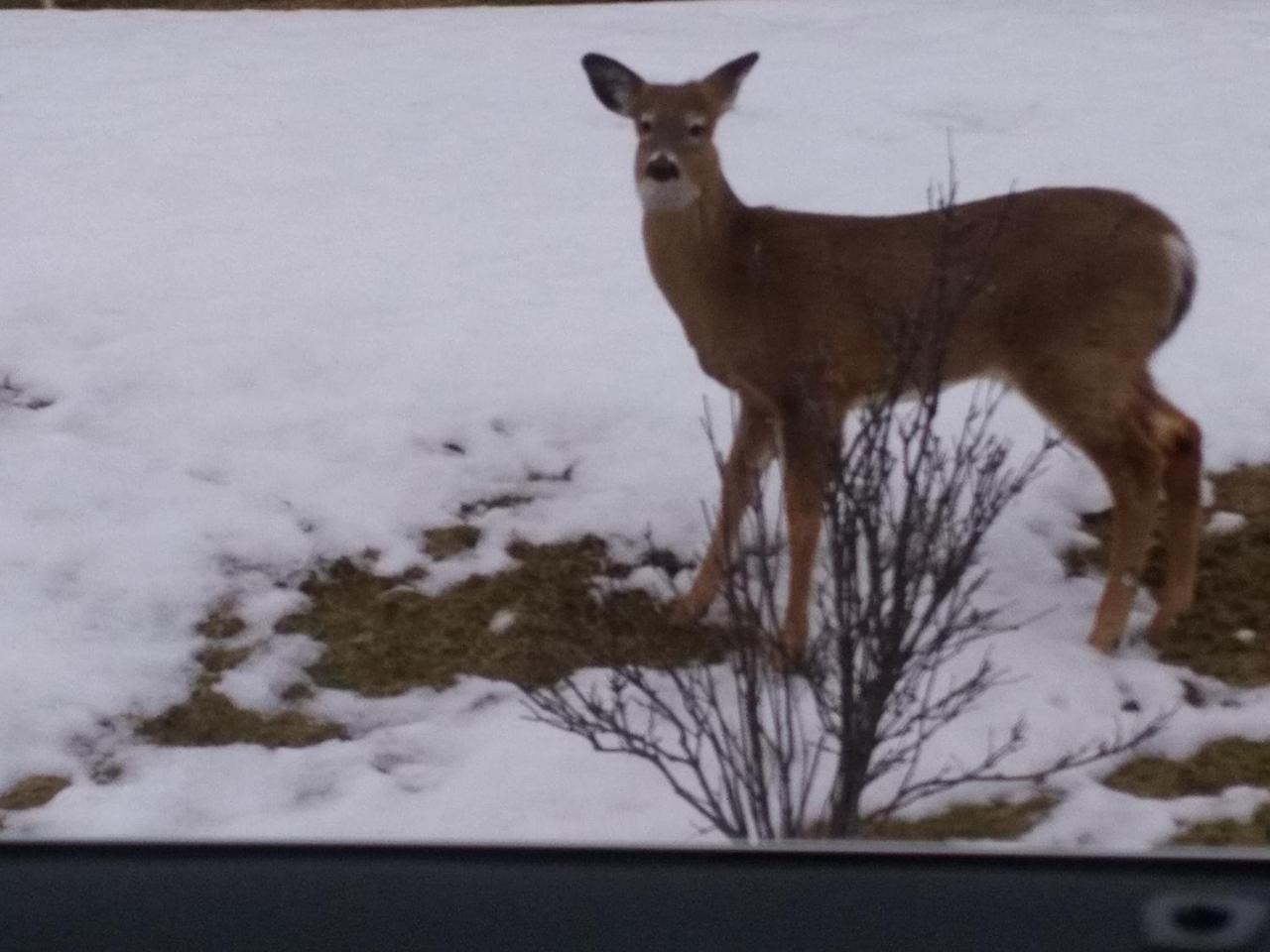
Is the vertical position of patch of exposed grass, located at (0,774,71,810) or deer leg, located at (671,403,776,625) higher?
deer leg, located at (671,403,776,625)

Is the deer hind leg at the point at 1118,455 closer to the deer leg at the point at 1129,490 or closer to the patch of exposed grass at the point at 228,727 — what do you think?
the deer leg at the point at 1129,490

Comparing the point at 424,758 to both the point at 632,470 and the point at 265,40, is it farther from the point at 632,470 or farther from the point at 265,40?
the point at 265,40

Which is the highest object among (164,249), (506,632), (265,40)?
(265,40)

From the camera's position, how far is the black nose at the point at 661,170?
5867 mm

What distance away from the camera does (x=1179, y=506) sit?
19.4 ft

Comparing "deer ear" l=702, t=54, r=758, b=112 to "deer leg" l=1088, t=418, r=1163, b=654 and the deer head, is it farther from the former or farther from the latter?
"deer leg" l=1088, t=418, r=1163, b=654

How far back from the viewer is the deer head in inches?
232

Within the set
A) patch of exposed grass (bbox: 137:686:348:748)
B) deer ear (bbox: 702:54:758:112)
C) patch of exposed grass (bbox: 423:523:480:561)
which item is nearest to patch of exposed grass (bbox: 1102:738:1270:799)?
patch of exposed grass (bbox: 137:686:348:748)

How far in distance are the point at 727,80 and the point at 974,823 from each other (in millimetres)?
2673

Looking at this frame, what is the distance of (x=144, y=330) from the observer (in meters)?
7.99

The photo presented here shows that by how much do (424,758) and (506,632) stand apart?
0.78 m

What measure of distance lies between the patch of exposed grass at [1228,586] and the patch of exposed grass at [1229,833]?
792 millimetres

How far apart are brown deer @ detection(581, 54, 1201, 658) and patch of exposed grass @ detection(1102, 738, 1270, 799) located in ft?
2.24

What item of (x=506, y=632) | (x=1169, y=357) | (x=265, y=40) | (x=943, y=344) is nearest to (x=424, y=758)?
(x=506, y=632)
